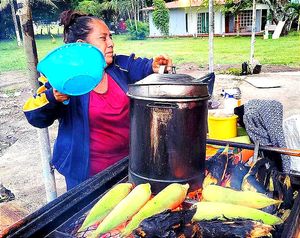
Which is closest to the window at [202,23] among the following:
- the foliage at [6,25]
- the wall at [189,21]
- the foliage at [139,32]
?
the wall at [189,21]

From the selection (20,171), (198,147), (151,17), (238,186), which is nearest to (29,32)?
(198,147)

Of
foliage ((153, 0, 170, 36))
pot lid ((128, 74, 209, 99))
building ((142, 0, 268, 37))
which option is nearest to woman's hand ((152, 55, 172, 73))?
pot lid ((128, 74, 209, 99))

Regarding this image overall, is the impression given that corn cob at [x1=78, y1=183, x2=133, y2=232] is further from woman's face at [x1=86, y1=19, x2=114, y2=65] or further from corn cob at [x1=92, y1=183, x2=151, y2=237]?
woman's face at [x1=86, y1=19, x2=114, y2=65]

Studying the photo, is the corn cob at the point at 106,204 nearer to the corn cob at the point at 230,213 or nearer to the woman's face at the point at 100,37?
the corn cob at the point at 230,213

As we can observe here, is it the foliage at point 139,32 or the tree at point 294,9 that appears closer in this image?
the tree at point 294,9

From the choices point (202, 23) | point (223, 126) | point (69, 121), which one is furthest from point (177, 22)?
point (69, 121)

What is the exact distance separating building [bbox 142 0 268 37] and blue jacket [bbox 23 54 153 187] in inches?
1159

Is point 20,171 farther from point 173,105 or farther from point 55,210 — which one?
point 173,105

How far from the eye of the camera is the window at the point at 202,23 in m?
31.0

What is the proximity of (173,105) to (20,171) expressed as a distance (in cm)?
389

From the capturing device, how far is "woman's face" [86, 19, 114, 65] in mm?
2025

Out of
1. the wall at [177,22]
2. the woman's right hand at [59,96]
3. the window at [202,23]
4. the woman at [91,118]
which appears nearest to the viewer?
the woman's right hand at [59,96]

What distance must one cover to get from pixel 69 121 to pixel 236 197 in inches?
44.2

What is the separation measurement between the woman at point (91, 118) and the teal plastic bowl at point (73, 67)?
356 mm
